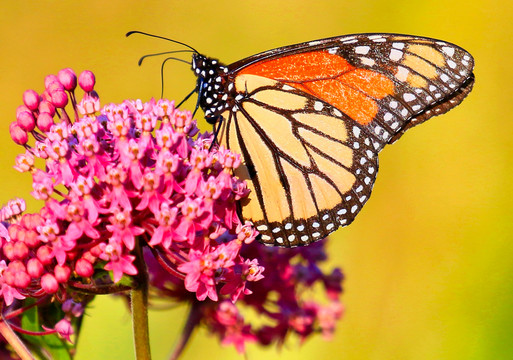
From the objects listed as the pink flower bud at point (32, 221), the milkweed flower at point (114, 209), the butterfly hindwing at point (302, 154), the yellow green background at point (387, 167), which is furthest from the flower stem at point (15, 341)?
the yellow green background at point (387, 167)

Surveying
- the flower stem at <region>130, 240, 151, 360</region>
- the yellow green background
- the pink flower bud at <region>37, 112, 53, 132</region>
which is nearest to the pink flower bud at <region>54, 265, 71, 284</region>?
the flower stem at <region>130, 240, 151, 360</region>

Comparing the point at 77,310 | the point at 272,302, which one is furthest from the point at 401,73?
the point at 77,310

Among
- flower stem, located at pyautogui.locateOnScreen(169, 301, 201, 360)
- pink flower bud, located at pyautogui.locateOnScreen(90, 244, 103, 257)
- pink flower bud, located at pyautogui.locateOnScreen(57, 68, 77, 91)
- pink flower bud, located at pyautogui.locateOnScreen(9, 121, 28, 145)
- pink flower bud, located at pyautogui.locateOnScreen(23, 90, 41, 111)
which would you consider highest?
pink flower bud, located at pyautogui.locateOnScreen(57, 68, 77, 91)

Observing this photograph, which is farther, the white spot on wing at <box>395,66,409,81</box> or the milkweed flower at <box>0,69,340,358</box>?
the white spot on wing at <box>395,66,409,81</box>

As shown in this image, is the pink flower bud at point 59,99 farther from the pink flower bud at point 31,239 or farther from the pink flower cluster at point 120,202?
the pink flower bud at point 31,239

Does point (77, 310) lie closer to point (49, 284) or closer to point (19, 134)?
point (49, 284)

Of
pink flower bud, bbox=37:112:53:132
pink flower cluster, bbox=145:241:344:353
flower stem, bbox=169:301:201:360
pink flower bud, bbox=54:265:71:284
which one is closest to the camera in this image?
pink flower bud, bbox=54:265:71:284

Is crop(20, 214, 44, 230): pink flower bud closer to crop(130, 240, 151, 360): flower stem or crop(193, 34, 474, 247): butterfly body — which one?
crop(130, 240, 151, 360): flower stem
